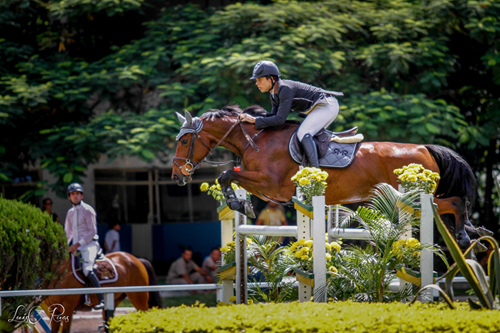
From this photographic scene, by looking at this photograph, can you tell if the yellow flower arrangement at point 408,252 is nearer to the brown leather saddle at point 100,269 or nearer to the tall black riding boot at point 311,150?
the tall black riding boot at point 311,150

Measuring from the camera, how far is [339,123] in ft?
38.1

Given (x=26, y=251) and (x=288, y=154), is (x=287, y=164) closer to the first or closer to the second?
(x=288, y=154)

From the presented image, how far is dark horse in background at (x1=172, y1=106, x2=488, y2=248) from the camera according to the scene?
22.6 ft

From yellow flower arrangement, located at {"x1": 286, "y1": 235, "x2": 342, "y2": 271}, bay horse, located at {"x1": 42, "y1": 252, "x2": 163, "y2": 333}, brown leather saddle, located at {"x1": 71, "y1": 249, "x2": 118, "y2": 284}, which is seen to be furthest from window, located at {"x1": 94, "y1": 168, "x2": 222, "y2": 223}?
yellow flower arrangement, located at {"x1": 286, "y1": 235, "x2": 342, "y2": 271}

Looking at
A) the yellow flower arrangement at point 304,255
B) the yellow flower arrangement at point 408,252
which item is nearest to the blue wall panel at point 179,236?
the yellow flower arrangement at point 304,255

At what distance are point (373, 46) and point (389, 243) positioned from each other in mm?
7565

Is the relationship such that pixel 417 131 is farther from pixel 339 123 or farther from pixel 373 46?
pixel 373 46

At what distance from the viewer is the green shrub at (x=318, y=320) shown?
406 centimetres

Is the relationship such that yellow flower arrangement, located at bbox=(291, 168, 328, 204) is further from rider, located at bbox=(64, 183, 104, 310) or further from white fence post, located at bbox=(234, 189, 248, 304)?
rider, located at bbox=(64, 183, 104, 310)

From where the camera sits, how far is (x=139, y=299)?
30.7 ft

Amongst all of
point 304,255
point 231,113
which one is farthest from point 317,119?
point 304,255

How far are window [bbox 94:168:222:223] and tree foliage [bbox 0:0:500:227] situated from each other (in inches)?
98.6

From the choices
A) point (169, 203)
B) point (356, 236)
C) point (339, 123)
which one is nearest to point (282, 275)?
point (356, 236)

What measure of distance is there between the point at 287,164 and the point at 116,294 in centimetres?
394
